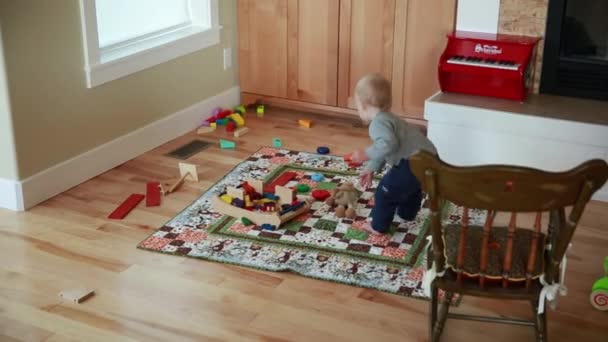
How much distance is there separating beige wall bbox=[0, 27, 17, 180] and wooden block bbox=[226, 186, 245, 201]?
0.93 metres

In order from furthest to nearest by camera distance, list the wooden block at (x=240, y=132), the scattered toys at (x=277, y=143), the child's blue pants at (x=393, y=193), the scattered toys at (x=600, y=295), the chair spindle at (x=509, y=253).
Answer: the wooden block at (x=240, y=132)
the scattered toys at (x=277, y=143)
the child's blue pants at (x=393, y=193)
the scattered toys at (x=600, y=295)
the chair spindle at (x=509, y=253)

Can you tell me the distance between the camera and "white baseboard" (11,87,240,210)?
338cm

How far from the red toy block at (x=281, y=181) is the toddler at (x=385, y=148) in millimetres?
583

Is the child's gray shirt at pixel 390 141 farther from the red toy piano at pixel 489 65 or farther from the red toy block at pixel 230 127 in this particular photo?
the red toy block at pixel 230 127

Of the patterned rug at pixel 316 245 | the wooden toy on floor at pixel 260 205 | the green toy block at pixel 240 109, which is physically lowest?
the patterned rug at pixel 316 245

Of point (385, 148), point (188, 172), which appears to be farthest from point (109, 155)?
point (385, 148)

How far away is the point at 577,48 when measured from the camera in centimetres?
374

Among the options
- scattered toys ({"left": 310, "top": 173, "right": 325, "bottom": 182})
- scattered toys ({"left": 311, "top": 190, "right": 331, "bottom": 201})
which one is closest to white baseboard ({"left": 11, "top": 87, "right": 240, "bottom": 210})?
scattered toys ({"left": 310, "top": 173, "right": 325, "bottom": 182})

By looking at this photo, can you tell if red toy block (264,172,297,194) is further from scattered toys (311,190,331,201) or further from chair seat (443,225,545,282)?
chair seat (443,225,545,282)

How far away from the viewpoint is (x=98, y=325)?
2506 mm

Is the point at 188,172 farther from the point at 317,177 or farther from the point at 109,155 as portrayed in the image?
the point at 317,177

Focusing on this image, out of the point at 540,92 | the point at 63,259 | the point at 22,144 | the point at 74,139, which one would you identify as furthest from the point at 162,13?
the point at 540,92

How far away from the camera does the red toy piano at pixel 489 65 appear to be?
3645mm

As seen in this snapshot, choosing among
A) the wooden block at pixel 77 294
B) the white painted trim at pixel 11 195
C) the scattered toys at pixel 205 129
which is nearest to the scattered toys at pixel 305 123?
the scattered toys at pixel 205 129
